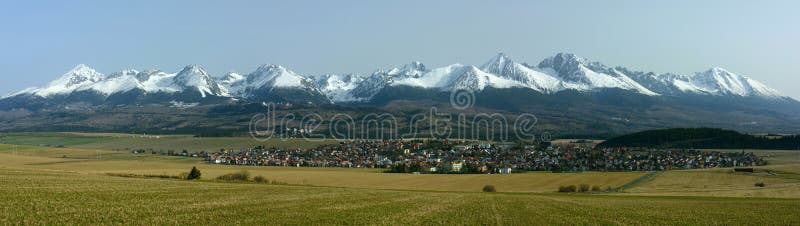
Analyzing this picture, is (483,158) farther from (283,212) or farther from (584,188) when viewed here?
(283,212)

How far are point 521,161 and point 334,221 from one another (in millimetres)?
128615

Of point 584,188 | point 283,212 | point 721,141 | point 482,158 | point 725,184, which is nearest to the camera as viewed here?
point 283,212

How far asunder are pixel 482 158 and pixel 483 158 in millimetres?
253

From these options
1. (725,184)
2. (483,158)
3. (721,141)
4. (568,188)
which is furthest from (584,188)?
(721,141)

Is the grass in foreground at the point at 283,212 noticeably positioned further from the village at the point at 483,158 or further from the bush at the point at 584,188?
the village at the point at 483,158

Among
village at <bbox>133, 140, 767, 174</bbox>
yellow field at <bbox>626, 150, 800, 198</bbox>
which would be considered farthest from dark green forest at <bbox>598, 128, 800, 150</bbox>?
yellow field at <bbox>626, 150, 800, 198</bbox>

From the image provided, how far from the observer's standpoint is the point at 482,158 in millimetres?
163000

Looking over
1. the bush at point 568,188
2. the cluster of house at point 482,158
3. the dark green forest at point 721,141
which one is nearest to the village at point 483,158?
the cluster of house at point 482,158

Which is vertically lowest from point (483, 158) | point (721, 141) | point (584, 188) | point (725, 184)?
point (584, 188)

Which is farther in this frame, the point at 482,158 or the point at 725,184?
the point at 482,158

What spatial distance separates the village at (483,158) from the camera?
445 feet

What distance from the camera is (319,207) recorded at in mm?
34281

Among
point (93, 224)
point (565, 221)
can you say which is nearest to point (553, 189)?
point (565, 221)

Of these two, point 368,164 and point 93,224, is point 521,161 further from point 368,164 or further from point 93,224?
point 93,224
